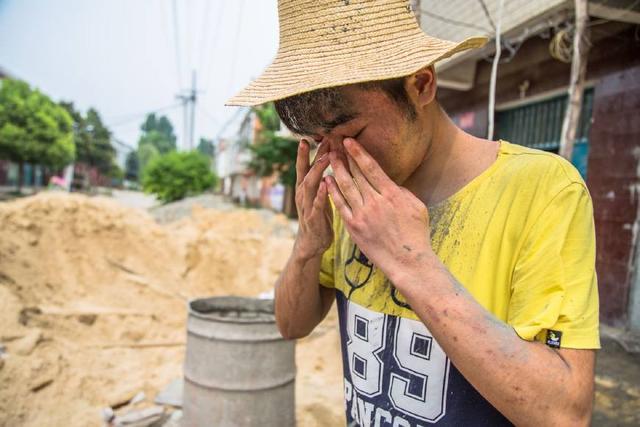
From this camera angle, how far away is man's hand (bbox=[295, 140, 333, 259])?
1298mm

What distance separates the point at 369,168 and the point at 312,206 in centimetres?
31

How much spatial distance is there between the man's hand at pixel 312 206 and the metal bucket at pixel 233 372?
6.01 feet

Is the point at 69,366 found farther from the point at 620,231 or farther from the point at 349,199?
the point at 620,231

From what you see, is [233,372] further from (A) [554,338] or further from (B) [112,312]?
(B) [112,312]

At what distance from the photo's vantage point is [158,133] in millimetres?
128750

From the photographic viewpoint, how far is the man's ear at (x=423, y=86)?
1.15 m

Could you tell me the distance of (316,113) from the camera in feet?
3.84

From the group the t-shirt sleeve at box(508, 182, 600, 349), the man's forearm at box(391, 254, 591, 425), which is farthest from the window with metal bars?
the man's forearm at box(391, 254, 591, 425)

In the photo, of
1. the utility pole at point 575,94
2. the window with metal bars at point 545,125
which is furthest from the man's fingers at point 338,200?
the window with metal bars at point 545,125

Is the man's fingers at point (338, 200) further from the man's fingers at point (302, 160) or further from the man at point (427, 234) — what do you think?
the man's fingers at point (302, 160)

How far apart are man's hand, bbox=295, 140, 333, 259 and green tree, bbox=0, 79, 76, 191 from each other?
28783 millimetres

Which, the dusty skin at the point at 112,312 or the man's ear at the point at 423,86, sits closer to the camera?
the man's ear at the point at 423,86

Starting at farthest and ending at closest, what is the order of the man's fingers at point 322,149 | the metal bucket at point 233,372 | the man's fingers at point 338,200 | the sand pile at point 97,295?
the sand pile at point 97,295 < the metal bucket at point 233,372 < the man's fingers at point 322,149 < the man's fingers at point 338,200

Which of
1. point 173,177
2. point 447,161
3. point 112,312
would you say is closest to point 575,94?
point 447,161
